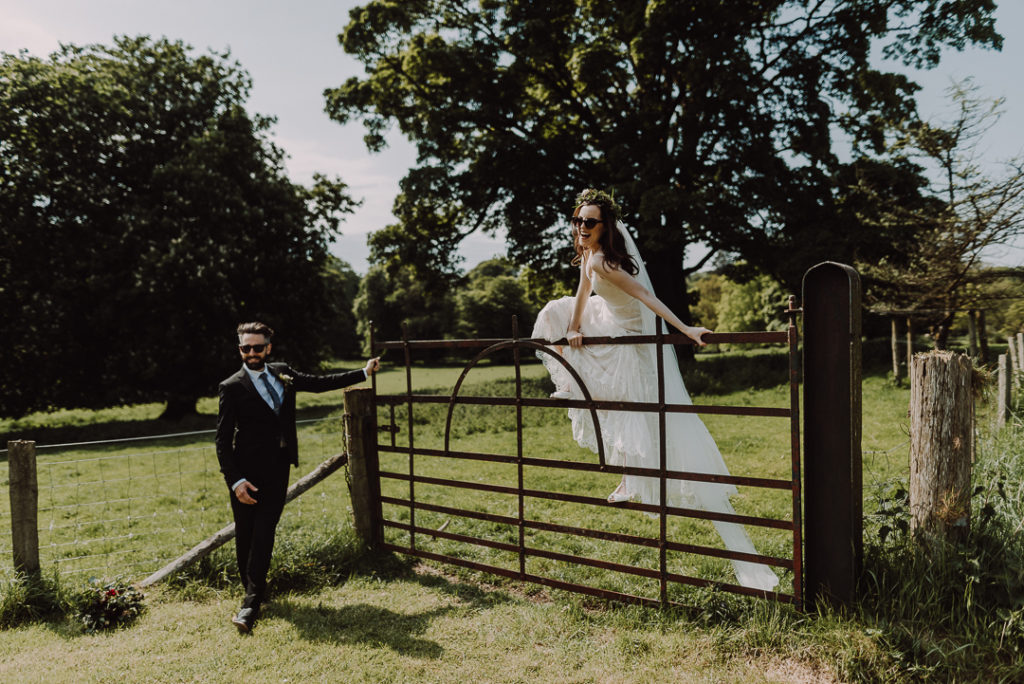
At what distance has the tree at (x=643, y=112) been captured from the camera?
57.2 feet

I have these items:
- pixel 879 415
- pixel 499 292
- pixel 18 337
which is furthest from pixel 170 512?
pixel 499 292

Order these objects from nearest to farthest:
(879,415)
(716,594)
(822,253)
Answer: (716,594) < (879,415) < (822,253)

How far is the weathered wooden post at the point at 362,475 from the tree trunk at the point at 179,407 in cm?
1662

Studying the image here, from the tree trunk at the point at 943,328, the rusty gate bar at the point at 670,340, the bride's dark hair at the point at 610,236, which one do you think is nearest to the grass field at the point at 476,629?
the rusty gate bar at the point at 670,340

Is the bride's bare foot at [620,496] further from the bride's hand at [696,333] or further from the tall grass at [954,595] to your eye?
A: the tall grass at [954,595]

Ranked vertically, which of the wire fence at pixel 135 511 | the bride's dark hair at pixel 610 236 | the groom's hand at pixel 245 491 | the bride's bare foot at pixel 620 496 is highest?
the bride's dark hair at pixel 610 236

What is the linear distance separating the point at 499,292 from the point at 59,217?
16.8m

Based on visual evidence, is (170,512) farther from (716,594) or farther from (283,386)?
(716,594)

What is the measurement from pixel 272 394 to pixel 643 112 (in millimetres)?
17419

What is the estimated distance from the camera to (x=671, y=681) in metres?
3.57

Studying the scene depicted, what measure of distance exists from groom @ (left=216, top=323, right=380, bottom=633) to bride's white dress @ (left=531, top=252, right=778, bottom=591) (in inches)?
87.9

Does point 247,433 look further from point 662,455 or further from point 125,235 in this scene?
point 125,235

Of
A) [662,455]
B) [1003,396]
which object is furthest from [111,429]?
[1003,396]

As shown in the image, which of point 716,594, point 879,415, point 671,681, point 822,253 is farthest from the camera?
point 822,253
